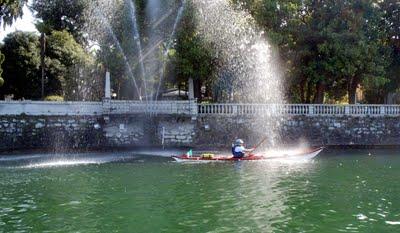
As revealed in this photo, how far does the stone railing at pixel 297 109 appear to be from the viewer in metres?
32.7

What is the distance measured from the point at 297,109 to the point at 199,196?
1825cm

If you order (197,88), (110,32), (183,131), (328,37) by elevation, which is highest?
(110,32)

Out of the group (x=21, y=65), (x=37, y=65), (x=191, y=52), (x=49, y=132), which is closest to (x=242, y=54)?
(x=191, y=52)

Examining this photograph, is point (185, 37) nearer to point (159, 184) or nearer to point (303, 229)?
point (159, 184)

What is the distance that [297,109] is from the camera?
1313 inches

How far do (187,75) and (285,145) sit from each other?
7951 mm

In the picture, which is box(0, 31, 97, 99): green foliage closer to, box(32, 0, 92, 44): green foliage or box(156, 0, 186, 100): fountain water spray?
box(32, 0, 92, 44): green foliage

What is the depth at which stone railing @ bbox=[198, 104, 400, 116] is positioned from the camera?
32.7 m

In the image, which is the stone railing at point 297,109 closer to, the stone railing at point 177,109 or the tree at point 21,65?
the stone railing at point 177,109

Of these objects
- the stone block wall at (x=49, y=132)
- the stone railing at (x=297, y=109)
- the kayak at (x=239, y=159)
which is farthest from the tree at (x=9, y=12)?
the kayak at (x=239, y=159)

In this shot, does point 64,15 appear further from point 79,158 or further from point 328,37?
point 328,37

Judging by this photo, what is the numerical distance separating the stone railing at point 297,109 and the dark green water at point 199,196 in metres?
7.54

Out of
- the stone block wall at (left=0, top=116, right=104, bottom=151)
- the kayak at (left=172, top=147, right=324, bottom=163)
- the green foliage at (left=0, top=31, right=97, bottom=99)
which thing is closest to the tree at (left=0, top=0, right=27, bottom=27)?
the green foliage at (left=0, top=31, right=97, bottom=99)

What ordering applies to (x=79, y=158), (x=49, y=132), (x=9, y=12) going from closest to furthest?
(x=79, y=158) < (x=49, y=132) < (x=9, y=12)
